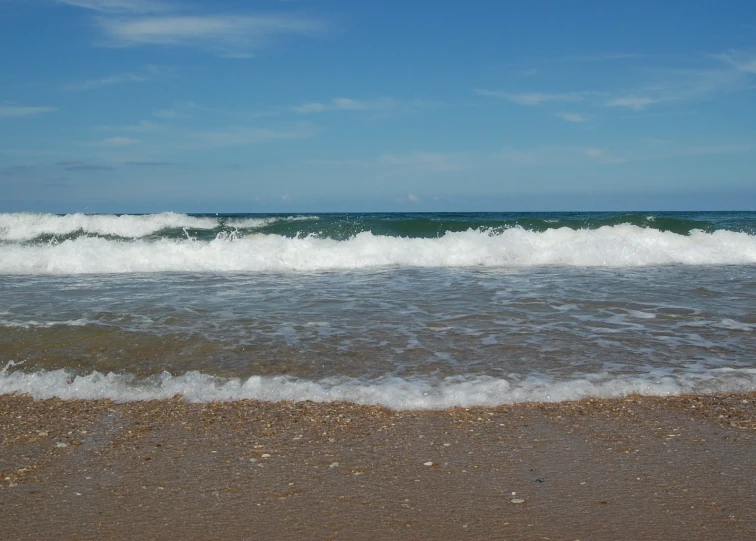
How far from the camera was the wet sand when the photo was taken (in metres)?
2.73

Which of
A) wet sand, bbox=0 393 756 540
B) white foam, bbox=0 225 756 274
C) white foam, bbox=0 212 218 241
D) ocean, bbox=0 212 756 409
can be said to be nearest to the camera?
wet sand, bbox=0 393 756 540

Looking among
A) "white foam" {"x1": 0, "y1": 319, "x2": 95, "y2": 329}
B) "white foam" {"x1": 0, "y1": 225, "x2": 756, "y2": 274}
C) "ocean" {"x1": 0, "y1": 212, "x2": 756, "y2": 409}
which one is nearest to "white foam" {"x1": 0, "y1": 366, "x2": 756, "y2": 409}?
"ocean" {"x1": 0, "y1": 212, "x2": 756, "y2": 409}

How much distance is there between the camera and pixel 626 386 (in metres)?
4.70

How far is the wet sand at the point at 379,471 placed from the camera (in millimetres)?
2730

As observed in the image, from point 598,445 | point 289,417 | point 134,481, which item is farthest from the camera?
point 289,417

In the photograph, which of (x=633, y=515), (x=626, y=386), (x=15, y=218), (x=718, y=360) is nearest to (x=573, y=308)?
(x=718, y=360)

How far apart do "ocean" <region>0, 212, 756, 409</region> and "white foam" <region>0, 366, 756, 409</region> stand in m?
0.02

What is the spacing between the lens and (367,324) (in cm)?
685

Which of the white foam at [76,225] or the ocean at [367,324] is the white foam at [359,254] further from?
the white foam at [76,225]

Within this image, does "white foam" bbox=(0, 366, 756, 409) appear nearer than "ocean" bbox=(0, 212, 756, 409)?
Yes

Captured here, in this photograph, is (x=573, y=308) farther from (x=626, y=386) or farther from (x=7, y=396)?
(x=7, y=396)

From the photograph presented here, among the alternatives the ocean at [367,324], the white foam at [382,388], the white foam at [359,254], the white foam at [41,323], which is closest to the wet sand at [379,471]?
the white foam at [382,388]

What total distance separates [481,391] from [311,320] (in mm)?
2893

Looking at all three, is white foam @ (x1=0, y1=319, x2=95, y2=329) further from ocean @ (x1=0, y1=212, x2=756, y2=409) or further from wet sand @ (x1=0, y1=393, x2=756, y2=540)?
wet sand @ (x1=0, y1=393, x2=756, y2=540)
